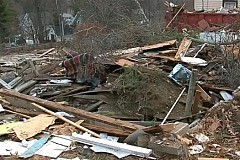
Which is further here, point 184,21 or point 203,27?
point 184,21

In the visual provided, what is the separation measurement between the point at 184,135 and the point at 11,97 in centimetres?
398

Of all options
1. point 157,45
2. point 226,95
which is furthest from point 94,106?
point 157,45

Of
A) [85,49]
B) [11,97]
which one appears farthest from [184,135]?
[85,49]

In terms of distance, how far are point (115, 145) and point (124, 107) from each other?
93.2 inches

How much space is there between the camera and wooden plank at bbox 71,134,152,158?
518 centimetres

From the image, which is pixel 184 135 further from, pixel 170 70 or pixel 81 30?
pixel 81 30

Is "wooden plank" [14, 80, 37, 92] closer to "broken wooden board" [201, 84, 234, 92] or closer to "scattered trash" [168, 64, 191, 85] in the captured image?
"scattered trash" [168, 64, 191, 85]

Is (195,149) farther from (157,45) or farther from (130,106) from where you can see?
(157,45)

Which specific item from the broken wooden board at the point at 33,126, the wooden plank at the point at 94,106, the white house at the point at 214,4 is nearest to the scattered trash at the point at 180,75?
the wooden plank at the point at 94,106

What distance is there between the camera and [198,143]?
220 inches

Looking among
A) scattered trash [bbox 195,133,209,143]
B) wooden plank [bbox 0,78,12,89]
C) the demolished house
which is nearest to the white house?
the demolished house

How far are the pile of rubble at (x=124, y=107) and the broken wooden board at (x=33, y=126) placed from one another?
0.05ft

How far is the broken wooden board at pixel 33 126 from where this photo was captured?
19.9 feet

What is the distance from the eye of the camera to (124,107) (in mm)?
7680
